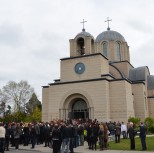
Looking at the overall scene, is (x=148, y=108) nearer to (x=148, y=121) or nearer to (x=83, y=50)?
(x=148, y=121)

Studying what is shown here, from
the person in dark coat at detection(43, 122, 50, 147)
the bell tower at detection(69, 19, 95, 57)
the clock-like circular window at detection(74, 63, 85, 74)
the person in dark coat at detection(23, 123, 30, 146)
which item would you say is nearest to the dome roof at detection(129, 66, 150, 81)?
the bell tower at detection(69, 19, 95, 57)

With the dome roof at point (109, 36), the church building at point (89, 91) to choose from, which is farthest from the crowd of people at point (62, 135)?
the dome roof at point (109, 36)

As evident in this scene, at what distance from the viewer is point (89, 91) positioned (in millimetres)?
32000

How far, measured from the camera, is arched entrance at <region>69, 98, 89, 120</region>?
109 ft

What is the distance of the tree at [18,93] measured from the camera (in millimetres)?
49781

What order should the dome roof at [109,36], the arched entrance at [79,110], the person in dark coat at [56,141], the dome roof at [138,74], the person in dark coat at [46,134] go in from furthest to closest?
the dome roof at [109,36]
the dome roof at [138,74]
the arched entrance at [79,110]
the person in dark coat at [46,134]
the person in dark coat at [56,141]

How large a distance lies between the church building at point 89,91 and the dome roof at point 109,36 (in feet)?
23.2

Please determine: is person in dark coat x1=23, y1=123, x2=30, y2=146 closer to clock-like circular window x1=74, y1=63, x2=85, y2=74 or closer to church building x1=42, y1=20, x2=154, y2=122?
church building x1=42, y1=20, x2=154, y2=122

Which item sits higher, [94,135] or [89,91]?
[89,91]

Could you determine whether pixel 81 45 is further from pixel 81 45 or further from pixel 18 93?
pixel 18 93

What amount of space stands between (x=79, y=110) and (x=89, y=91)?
3.44 metres

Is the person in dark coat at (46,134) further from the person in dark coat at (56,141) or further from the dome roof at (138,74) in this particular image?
the dome roof at (138,74)

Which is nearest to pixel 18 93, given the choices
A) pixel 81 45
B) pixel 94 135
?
pixel 81 45

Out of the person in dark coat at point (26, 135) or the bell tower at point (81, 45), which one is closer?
the person in dark coat at point (26, 135)
